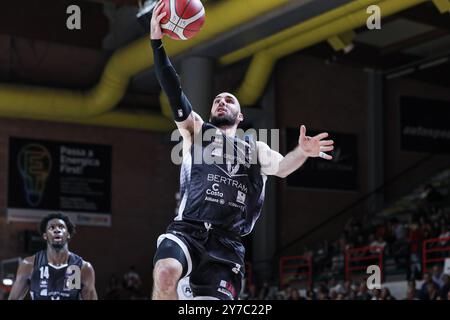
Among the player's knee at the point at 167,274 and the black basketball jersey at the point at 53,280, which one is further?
the black basketball jersey at the point at 53,280

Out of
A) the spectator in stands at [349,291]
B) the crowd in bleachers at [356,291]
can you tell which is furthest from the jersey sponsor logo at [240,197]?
the spectator in stands at [349,291]

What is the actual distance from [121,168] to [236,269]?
18.7 meters

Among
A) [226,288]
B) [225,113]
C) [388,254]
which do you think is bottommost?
[226,288]

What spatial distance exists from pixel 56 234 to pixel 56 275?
17.1 inches

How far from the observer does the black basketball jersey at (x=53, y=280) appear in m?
9.46

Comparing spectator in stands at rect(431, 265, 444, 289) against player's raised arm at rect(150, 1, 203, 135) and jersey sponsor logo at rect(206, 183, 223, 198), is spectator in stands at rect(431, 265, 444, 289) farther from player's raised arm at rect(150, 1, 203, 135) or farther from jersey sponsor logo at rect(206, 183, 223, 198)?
player's raised arm at rect(150, 1, 203, 135)

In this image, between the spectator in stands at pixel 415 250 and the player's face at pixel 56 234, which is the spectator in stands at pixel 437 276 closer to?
the spectator in stands at pixel 415 250

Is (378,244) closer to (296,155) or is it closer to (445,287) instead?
(445,287)

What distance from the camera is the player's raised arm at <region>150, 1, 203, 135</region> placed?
701cm

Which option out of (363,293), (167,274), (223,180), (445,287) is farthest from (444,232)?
(167,274)

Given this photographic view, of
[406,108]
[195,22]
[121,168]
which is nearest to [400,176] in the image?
[406,108]

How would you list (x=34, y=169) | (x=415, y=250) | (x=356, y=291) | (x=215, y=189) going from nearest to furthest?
(x=215, y=189) < (x=356, y=291) < (x=415, y=250) < (x=34, y=169)

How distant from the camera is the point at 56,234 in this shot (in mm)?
9656
